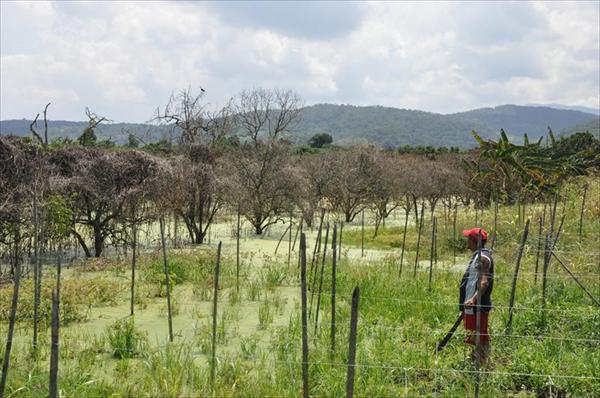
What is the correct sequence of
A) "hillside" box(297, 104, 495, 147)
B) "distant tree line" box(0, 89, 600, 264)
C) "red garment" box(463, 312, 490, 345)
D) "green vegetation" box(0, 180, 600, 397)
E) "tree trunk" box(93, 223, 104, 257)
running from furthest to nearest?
"hillside" box(297, 104, 495, 147), "tree trunk" box(93, 223, 104, 257), "distant tree line" box(0, 89, 600, 264), "red garment" box(463, 312, 490, 345), "green vegetation" box(0, 180, 600, 397)

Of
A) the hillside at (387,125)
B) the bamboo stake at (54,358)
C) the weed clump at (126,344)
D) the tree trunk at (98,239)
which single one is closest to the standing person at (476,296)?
the weed clump at (126,344)

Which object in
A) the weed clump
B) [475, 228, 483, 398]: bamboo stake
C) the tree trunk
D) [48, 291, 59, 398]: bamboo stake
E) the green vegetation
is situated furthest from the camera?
the tree trunk

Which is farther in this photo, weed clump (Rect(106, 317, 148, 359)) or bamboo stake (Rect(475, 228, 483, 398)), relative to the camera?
weed clump (Rect(106, 317, 148, 359))

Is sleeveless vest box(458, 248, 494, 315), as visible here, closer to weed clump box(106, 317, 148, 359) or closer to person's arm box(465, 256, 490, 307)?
person's arm box(465, 256, 490, 307)

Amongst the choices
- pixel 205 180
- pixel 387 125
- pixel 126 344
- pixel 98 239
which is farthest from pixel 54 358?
pixel 387 125

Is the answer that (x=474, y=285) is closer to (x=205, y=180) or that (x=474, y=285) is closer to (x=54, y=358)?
(x=54, y=358)

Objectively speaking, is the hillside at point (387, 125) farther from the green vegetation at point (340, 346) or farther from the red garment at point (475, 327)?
the red garment at point (475, 327)

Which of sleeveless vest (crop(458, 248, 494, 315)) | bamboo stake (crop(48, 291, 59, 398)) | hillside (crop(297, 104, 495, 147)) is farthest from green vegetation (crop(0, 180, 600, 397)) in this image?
hillside (crop(297, 104, 495, 147))

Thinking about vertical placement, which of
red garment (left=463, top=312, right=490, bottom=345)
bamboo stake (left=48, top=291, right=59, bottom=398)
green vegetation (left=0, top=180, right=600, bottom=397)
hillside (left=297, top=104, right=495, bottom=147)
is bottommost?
green vegetation (left=0, top=180, right=600, bottom=397)

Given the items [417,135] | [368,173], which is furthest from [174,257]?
[417,135]

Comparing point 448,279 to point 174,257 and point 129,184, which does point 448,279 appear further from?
point 129,184

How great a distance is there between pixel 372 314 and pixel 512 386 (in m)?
2.20

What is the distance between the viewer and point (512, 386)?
15.7 ft

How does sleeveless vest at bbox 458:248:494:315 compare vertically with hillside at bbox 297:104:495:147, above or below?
below
